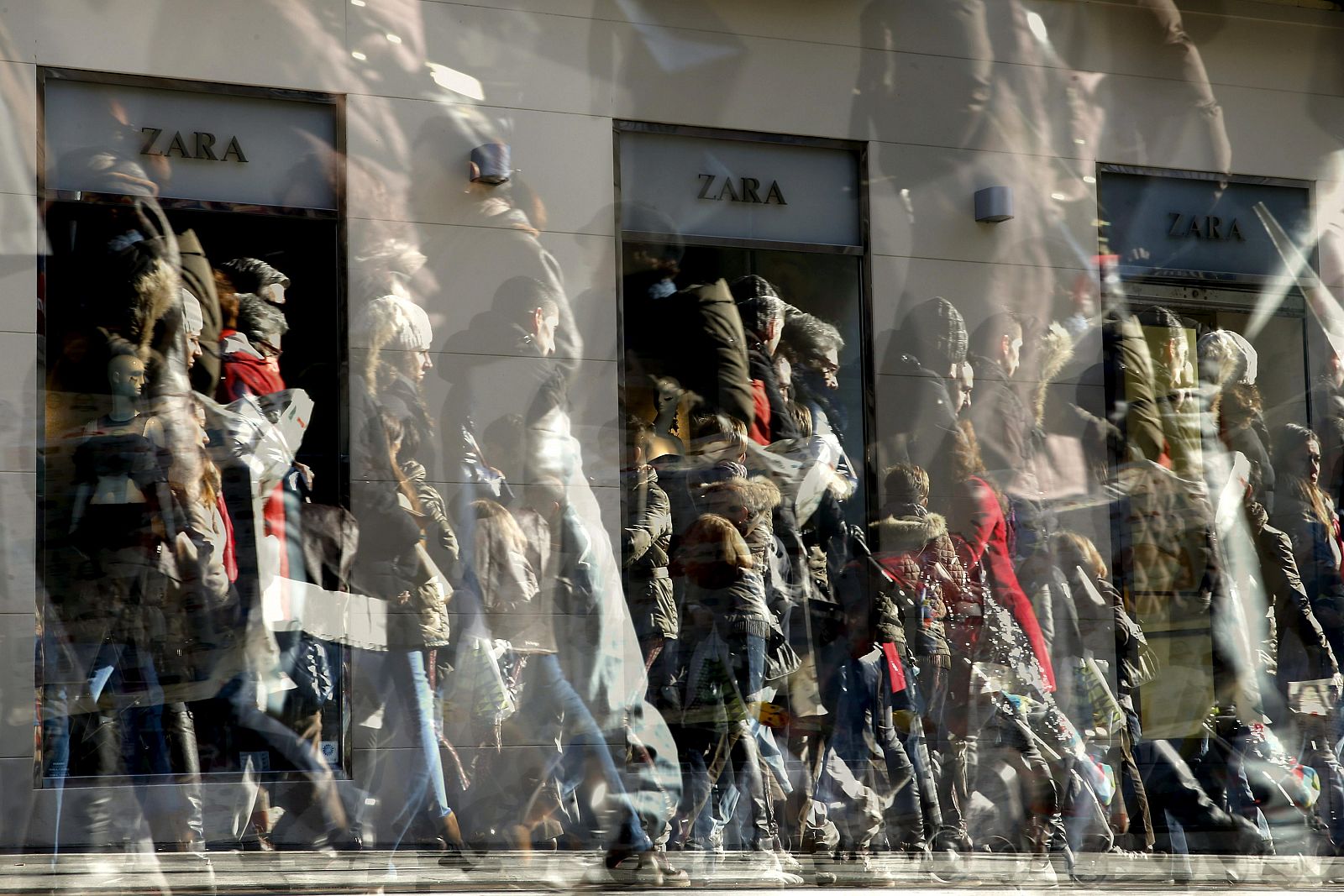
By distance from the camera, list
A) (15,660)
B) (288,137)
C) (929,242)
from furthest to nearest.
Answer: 1. (929,242)
2. (288,137)
3. (15,660)

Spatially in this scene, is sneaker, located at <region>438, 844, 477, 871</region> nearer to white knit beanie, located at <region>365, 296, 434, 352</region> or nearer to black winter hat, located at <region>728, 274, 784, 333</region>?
white knit beanie, located at <region>365, 296, 434, 352</region>

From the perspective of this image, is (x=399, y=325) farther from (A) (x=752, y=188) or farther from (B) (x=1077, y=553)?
(B) (x=1077, y=553)

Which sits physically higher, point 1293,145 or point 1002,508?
point 1293,145

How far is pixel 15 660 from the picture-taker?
3641 millimetres

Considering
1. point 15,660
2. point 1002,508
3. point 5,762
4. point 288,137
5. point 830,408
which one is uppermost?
point 288,137

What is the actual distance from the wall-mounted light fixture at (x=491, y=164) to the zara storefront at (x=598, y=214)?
0.06 feet

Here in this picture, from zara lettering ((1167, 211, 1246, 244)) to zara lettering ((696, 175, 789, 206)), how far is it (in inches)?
47.0

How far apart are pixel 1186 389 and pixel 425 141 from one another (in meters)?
2.37

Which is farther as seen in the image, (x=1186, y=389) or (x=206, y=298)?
(x=1186, y=389)

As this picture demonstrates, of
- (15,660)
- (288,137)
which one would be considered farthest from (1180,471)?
(15,660)

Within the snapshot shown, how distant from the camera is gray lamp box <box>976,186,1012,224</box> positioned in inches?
182

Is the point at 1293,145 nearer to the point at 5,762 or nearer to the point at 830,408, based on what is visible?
the point at 830,408

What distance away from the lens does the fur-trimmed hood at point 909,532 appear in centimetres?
400

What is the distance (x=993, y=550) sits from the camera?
4.04 metres
